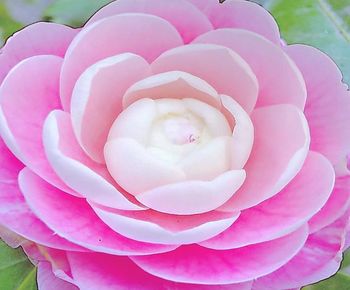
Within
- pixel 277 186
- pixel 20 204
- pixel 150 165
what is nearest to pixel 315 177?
pixel 277 186

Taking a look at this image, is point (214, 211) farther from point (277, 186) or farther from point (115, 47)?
point (115, 47)

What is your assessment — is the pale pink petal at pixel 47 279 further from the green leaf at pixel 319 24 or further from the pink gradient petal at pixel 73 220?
the green leaf at pixel 319 24

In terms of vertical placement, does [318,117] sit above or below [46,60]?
below

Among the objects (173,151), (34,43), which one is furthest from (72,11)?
(173,151)

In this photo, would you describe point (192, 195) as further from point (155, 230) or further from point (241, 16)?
point (241, 16)

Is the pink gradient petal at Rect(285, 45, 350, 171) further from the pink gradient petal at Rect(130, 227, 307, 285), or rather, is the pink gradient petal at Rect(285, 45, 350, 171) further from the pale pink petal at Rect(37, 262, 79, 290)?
the pale pink petal at Rect(37, 262, 79, 290)

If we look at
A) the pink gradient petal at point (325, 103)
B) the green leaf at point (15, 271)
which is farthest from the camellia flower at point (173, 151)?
the green leaf at point (15, 271)

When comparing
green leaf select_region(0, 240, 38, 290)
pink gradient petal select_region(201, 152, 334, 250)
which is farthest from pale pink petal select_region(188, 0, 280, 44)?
green leaf select_region(0, 240, 38, 290)
